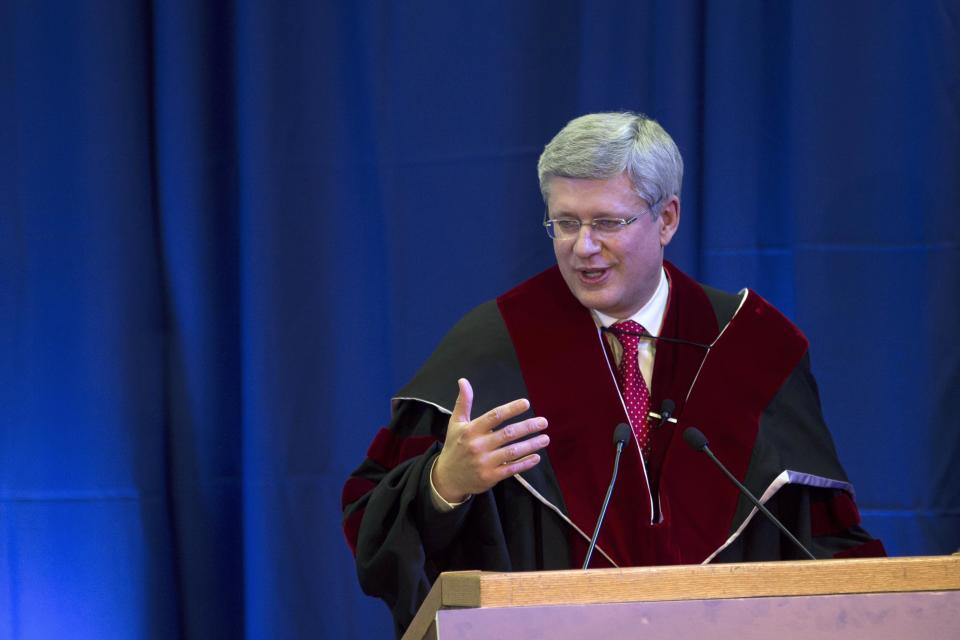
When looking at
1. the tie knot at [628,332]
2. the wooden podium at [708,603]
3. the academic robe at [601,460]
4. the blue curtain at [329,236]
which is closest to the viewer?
the wooden podium at [708,603]

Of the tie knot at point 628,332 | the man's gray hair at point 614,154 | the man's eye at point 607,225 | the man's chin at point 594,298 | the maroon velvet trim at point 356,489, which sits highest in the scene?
the man's gray hair at point 614,154

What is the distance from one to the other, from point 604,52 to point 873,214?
1035 millimetres

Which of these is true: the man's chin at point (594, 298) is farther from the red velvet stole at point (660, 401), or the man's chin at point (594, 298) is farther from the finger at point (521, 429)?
the finger at point (521, 429)

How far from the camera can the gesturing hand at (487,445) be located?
7.32 feet

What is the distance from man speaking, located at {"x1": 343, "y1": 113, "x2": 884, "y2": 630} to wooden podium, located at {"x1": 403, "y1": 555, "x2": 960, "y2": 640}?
993mm

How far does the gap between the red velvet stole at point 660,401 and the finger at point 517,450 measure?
0.55 m

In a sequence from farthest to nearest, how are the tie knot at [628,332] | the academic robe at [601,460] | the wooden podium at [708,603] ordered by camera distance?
the tie knot at [628,332]
the academic robe at [601,460]
the wooden podium at [708,603]

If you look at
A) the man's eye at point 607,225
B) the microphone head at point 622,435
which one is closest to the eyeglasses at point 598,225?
the man's eye at point 607,225

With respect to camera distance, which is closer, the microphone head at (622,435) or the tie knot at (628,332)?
the microphone head at (622,435)

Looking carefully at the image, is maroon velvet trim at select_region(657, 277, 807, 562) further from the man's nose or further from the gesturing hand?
the gesturing hand

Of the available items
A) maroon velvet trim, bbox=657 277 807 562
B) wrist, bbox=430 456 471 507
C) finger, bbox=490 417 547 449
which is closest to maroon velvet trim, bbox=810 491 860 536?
maroon velvet trim, bbox=657 277 807 562

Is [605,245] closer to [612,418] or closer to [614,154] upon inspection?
[614,154]

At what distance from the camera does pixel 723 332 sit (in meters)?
3.05

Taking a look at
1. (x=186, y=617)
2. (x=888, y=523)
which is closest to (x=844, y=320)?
(x=888, y=523)
